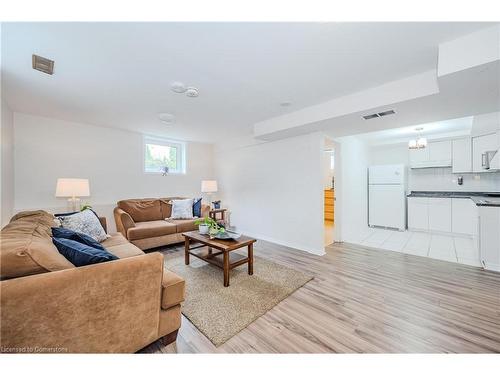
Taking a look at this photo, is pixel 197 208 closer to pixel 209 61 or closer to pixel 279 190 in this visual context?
pixel 279 190

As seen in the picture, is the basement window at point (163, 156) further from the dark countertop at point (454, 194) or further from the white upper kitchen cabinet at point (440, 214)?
the white upper kitchen cabinet at point (440, 214)

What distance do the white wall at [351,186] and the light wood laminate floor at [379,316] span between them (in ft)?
4.77

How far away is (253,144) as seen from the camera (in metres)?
4.64

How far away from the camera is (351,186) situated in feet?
15.2

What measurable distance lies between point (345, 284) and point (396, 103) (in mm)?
2151

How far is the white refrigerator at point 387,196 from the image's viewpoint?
4977 millimetres

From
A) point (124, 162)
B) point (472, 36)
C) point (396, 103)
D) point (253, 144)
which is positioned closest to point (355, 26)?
point (472, 36)

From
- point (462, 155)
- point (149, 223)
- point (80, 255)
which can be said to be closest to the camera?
point (80, 255)

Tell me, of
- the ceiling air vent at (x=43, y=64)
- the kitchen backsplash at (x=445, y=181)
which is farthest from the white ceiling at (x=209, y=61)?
the kitchen backsplash at (x=445, y=181)

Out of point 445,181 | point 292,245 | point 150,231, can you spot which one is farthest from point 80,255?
point 445,181

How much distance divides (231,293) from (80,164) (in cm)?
365

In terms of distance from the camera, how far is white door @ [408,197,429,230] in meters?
4.79

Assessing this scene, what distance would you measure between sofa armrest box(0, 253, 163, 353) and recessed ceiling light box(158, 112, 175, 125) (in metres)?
2.56
